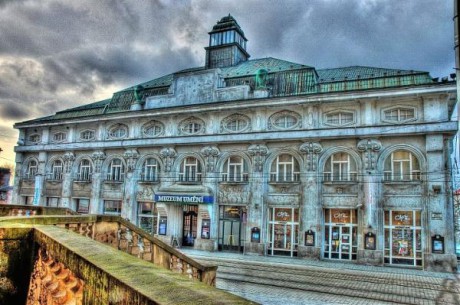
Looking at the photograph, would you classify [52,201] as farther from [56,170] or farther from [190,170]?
[190,170]

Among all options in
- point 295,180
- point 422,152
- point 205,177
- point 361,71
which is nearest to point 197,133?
point 205,177

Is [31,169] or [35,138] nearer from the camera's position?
[31,169]

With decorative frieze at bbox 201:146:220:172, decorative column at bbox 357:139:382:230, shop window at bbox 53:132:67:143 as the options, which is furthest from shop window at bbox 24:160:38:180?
decorative column at bbox 357:139:382:230

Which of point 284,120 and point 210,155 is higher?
point 284,120

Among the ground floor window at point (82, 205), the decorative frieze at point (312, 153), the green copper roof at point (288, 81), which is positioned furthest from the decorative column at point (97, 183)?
the decorative frieze at point (312, 153)

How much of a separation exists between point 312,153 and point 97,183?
18.7 meters

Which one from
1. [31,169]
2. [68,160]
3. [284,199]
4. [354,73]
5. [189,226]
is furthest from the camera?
[31,169]

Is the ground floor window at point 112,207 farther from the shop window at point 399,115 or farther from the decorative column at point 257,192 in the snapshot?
the shop window at point 399,115

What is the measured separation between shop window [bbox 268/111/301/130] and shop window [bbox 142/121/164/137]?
30.9 ft

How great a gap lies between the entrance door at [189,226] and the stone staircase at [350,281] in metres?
6.80

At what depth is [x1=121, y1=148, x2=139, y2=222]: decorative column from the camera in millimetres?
31000

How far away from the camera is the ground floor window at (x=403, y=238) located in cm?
2273

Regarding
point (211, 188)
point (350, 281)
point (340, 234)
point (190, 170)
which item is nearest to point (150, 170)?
point (190, 170)

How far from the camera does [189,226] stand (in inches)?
1156
